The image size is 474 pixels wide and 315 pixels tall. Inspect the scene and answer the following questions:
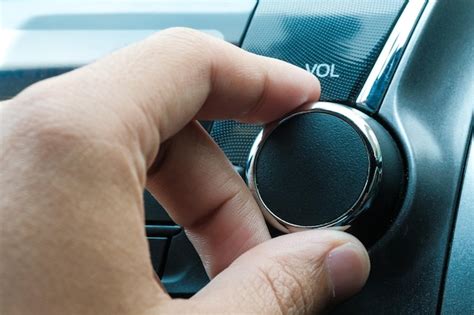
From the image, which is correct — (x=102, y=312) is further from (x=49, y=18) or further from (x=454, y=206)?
(x=49, y=18)

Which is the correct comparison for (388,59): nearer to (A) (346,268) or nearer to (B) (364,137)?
(B) (364,137)

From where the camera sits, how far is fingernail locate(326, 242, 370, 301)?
52 centimetres

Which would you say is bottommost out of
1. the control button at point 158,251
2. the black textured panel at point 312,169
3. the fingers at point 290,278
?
the control button at point 158,251

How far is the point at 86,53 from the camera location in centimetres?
82

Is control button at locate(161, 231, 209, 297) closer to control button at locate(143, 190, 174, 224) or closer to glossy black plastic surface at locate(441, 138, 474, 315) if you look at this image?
control button at locate(143, 190, 174, 224)

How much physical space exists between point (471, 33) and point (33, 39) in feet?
1.72

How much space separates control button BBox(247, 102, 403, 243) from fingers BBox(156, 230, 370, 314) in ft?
0.15

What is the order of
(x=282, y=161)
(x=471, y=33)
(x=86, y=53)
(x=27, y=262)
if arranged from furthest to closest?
(x=86, y=53), (x=471, y=33), (x=282, y=161), (x=27, y=262)

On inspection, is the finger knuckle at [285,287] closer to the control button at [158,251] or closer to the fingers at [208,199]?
the fingers at [208,199]

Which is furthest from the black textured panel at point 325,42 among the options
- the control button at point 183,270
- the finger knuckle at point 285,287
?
the finger knuckle at point 285,287

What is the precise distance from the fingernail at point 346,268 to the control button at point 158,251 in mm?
216

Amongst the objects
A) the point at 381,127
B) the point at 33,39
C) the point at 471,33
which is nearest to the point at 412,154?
the point at 381,127

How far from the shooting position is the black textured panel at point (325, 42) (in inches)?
27.1

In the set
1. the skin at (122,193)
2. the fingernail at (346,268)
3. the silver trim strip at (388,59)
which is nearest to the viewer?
the skin at (122,193)
